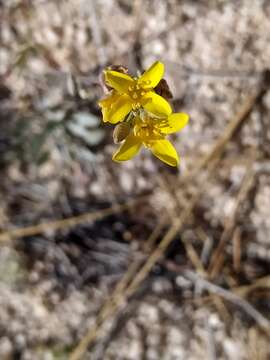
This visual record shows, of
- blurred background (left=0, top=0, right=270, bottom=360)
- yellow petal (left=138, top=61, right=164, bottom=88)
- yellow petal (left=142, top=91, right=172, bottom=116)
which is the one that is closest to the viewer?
yellow petal (left=138, top=61, right=164, bottom=88)

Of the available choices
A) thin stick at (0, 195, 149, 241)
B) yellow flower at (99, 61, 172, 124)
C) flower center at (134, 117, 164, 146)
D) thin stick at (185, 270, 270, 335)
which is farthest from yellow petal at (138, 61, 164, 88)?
thin stick at (185, 270, 270, 335)

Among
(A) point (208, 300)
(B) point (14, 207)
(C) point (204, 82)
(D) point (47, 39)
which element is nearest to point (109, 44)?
(D) point (47, 39)

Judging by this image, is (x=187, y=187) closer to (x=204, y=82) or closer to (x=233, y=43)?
(x=204, y=82)

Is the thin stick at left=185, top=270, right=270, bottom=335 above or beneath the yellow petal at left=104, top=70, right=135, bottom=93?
beneath

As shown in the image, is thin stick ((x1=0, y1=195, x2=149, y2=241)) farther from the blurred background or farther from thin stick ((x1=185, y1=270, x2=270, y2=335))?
thin stick ((x1=185, y1=270, x2=270, y2=335))

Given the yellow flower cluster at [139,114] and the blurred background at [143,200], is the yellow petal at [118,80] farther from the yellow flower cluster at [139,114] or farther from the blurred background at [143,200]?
the blurred background at [143,200]

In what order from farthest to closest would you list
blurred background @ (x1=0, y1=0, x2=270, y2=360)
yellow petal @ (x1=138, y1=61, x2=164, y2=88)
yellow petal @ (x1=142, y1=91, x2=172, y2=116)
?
blurred background @ (x1=0, y1=0, x2=270, y2=360)
yellow petal @ (x1=142, y1=91, x2=172, y2=116)
yellow petal @ (x1=138, y1=61, x2=164, y2=88)

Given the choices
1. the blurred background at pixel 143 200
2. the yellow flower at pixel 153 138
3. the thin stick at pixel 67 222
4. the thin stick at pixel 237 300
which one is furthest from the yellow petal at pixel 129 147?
the thin stick at pixel 237 300

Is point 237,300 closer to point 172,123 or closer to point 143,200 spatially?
point 143,200
